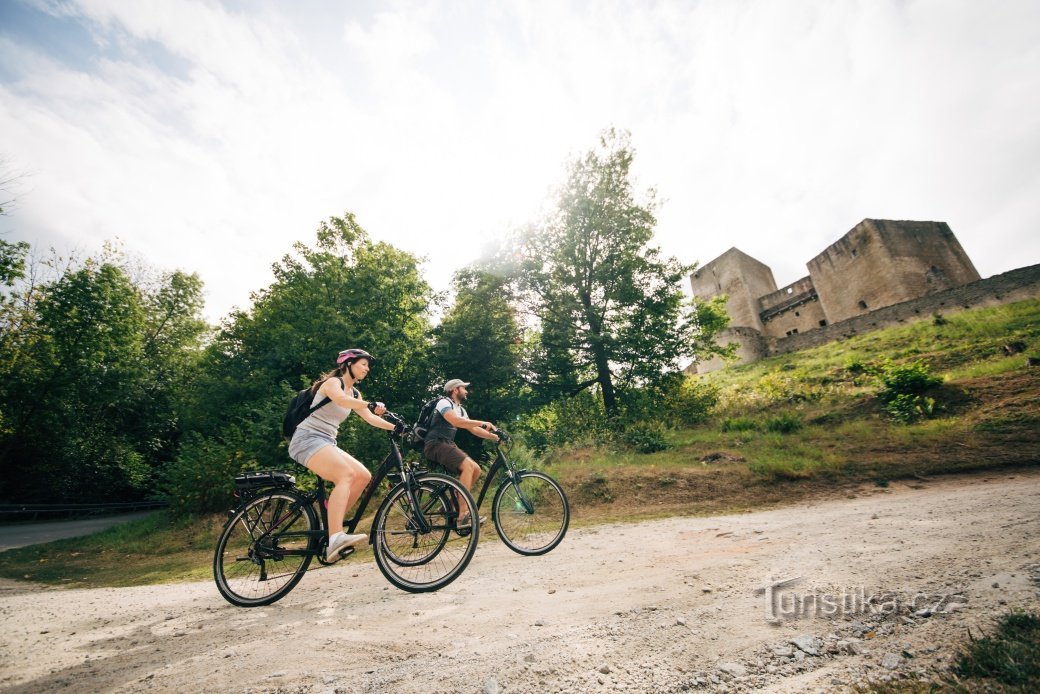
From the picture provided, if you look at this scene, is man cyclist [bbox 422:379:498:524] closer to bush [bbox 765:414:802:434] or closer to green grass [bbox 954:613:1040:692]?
green grass [bbox 954:613:1040:692]

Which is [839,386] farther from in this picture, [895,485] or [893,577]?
[893,577]

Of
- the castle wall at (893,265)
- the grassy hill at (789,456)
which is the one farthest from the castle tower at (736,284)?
the grassy hill at (789,456)

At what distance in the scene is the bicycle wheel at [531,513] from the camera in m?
5.02

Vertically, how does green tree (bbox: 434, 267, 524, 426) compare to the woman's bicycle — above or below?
above

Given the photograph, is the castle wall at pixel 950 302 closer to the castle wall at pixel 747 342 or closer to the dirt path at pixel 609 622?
the castle wall at pixel 747 342

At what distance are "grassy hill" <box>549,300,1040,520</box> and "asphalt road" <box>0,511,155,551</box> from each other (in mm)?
18559

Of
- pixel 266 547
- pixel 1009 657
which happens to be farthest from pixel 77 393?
pixel 1009 657

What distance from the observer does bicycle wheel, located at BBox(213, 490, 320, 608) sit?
12.9 ft

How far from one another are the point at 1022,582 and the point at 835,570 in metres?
0.97

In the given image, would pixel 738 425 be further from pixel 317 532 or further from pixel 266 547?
pixel 266 547

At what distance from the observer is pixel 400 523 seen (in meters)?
4.08

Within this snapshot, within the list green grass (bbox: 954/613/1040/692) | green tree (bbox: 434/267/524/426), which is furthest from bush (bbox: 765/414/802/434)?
green grass (bbox: 954/613/1040/692)

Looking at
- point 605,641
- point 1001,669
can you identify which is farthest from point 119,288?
point 1001,669

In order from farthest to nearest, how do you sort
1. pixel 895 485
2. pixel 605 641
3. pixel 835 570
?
pixel 895 485 < pixel 835 570 < pixel 605 641
